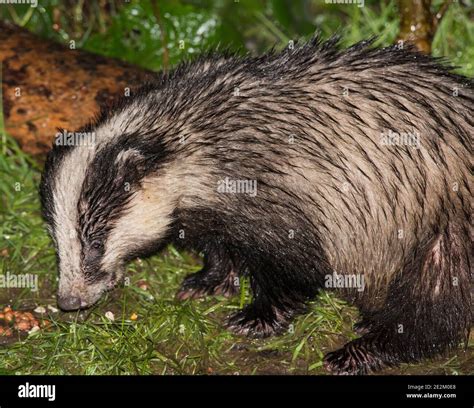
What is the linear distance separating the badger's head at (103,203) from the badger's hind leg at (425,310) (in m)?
1.96

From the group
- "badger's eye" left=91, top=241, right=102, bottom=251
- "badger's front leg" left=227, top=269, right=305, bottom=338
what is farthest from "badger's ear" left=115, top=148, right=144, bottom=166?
"badger's front leg" left=227, top=269, right=305, bottom=338

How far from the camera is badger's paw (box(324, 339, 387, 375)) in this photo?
289 inches

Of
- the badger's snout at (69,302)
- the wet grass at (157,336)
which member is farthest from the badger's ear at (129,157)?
the wet grass at (157,336)

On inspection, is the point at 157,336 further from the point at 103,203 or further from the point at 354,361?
the point at 354,361

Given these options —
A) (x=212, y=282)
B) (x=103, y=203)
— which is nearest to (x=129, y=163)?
(x=103, y=203)

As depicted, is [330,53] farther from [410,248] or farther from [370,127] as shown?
[410,248]

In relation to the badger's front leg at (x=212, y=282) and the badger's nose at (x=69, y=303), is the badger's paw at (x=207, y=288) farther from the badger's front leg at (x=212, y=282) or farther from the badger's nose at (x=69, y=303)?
the badger's nose at (x=69, y=303)

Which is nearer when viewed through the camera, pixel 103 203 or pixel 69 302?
pixel 103 203

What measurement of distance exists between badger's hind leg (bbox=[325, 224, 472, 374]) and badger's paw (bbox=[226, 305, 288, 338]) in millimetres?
652

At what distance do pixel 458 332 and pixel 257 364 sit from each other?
1.72 metres

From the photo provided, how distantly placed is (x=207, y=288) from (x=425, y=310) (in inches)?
89.8

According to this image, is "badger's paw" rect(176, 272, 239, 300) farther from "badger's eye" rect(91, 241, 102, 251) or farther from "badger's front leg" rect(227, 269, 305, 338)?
"badger's eye" rect(91, 241, 102, 251)

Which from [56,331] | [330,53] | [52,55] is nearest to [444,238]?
[330,53]

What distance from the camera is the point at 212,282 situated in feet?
27.4
